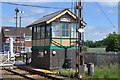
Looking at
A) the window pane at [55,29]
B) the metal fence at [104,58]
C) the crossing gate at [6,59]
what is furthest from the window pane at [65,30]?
the crossing gate at [6,59]

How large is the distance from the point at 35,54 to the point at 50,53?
3.46 metres

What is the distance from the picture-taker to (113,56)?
55.4 feet

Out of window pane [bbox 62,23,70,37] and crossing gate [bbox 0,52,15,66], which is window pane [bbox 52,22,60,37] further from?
crossing gate [bbox 0,52,15,66]

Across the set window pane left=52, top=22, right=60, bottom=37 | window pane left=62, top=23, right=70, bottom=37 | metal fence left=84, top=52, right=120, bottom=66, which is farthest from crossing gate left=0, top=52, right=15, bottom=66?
metal fence left=84, top=52, right=120, bottom=66

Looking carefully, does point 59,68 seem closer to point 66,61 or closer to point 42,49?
point 66,61

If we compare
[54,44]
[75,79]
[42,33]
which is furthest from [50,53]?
[75,79]

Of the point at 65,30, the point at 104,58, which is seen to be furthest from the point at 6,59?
the point at 104,58

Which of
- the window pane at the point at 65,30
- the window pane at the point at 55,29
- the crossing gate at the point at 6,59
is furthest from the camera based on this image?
the crossing gate at the point at 6,59

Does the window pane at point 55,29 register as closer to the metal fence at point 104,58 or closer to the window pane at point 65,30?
the window pane at point 65,30

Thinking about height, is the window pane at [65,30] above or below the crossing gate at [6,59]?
above

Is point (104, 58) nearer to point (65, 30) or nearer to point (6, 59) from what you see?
point (65, 30)

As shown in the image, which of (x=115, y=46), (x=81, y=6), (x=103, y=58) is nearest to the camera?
(x=81, y=6)

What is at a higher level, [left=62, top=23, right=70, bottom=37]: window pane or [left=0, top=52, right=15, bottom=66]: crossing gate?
[left=62, top=23, right=70, bottom=37]: window pane

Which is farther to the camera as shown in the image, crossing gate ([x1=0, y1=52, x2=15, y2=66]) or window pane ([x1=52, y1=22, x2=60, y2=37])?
crossing gate ([x1=0, y1=52, x2=15, y2=66])
